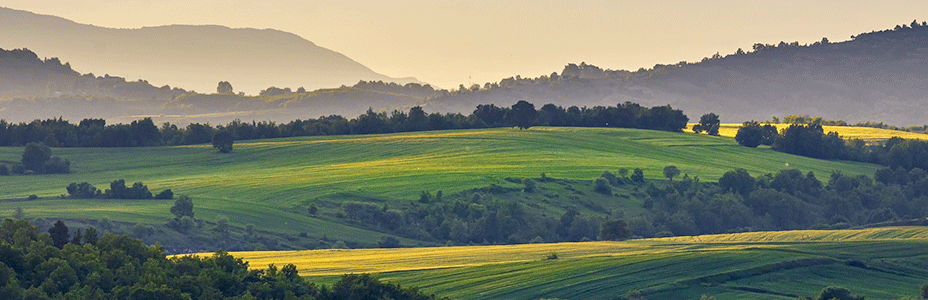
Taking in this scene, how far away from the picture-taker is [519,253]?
93.4m

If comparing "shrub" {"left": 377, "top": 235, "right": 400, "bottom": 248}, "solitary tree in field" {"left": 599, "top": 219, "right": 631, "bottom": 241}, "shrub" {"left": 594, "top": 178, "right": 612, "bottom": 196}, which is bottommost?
"shrub" {"left": 377, "top": 235, "right": 400, "bottom": 248}

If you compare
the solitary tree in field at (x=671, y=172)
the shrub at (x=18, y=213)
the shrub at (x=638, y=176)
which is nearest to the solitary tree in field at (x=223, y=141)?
the shrub at (x=638, y=176)

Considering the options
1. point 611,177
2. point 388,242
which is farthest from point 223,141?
point 388,242

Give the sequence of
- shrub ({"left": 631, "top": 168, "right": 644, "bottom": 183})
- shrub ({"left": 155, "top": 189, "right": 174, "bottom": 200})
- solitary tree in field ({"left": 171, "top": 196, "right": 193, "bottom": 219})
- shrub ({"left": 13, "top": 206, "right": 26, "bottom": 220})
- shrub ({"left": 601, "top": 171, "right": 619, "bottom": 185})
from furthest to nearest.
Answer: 1. shrub ({"left": 631, "top": 168, "right": 644, "bottom": 183})
2. shrub ({"left": 601, "top": 171, "right": 619, "bottom": 185})
3. shrub ({"left": 155, "top": 189, "right": 174, "bottom": 200})
4. solitary tree in field ({"left": 171, "top": 196, "right": 193, "bottom": 219})
5. shrub ({"left": 13, "top": 206, "right": 26, "bottom": 220})

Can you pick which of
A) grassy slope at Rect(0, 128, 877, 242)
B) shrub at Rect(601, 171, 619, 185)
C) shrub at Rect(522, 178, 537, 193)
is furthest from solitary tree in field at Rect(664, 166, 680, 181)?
shrub at Rect(522, 178, 537, 193)

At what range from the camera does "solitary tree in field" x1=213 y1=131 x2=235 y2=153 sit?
589 ft

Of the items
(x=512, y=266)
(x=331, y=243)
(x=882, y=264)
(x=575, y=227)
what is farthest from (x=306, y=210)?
(x=882, y=264)

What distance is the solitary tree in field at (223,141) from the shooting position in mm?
179500

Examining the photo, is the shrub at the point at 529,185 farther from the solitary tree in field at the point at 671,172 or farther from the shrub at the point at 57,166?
the shrub at the point at 57,166

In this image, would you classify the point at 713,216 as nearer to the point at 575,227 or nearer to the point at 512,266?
the point at 575,227

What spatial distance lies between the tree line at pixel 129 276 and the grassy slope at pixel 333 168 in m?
61.3

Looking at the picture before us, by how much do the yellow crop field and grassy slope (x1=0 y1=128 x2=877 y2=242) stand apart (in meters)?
27.7

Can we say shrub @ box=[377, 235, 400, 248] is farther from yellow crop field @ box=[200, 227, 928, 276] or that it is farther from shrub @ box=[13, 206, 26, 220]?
shrub @ box=[13, 206, 26, 220]

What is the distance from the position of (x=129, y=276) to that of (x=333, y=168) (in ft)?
355
